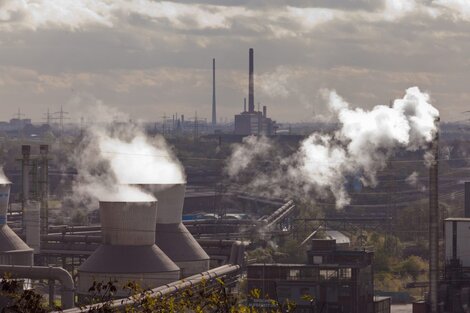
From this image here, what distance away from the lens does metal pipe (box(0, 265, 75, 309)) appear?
53656 mm

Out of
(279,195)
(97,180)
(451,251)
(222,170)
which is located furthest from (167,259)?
(222,170)

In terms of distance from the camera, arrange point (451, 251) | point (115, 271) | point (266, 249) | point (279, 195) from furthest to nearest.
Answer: point (279, 195), point (266, 249), point (451, 251), point (115, 271)

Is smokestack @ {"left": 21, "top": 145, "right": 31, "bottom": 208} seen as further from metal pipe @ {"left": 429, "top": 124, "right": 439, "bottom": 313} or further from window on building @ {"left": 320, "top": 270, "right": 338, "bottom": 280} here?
metal pipe @ {"left": 429, "top": 124, "right": 439, "bottom": 313}

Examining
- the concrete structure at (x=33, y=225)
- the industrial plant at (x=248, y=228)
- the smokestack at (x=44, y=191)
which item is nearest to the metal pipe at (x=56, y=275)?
the industrial plant at (x=248, y=228)

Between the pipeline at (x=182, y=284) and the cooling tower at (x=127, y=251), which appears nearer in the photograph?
the pipeline at (x=182, y=284)

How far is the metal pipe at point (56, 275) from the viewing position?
53656 millimetres

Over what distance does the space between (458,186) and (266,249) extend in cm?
4884

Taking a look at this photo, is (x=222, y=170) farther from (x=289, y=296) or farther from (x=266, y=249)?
(x=289, y=296)

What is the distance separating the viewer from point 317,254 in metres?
65.7

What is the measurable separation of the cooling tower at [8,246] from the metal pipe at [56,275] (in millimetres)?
12201

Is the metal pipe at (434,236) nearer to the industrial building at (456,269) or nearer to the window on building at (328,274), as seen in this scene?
the industrial building at (456,269)

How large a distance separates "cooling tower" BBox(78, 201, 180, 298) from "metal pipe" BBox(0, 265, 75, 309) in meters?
5.03

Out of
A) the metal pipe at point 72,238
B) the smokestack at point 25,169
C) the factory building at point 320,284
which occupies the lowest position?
the factory building at point 320,284

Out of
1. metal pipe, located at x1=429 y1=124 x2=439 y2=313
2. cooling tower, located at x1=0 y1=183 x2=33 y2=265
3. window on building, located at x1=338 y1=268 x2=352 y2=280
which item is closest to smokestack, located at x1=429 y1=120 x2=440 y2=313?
metal pipe, located at x1=429 y1=124 x2=439 y2=313
